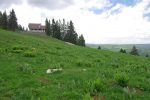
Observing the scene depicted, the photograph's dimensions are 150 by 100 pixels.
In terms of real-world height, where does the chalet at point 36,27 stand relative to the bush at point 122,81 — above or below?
above

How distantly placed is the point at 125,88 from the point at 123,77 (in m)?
1.08

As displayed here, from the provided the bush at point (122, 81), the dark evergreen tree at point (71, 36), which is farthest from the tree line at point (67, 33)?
the bush at point (122, 81)

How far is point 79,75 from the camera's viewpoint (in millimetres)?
16328

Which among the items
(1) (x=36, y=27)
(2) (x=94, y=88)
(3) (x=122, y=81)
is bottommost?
(2) (x=94, y=88)

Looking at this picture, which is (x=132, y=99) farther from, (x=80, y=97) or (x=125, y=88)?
(x=80, y=97)

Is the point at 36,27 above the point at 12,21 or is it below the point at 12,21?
below

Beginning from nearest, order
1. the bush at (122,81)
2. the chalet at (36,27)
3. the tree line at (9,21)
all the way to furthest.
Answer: the bush at (122,81)
the tree line at (9,21)
the chalet at (36,27)

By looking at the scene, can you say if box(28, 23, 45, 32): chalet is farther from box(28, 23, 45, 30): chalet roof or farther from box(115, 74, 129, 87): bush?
box(115, 74, 129, 87): bush

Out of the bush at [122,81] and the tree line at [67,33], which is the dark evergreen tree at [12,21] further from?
the bush at [122,81]

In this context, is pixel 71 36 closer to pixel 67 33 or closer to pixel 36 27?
pixel 67 33

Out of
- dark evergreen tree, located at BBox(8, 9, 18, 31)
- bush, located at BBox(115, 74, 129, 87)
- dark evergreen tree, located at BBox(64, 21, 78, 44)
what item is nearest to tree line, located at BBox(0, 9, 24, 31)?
dark evergreen tree, located at BBox(8, 9, 18, 31)

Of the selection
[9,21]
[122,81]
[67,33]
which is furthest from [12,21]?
[122,81]

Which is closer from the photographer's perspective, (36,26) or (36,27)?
(36,27)

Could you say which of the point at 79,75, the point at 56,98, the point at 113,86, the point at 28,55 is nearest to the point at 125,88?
the point at 113,86
